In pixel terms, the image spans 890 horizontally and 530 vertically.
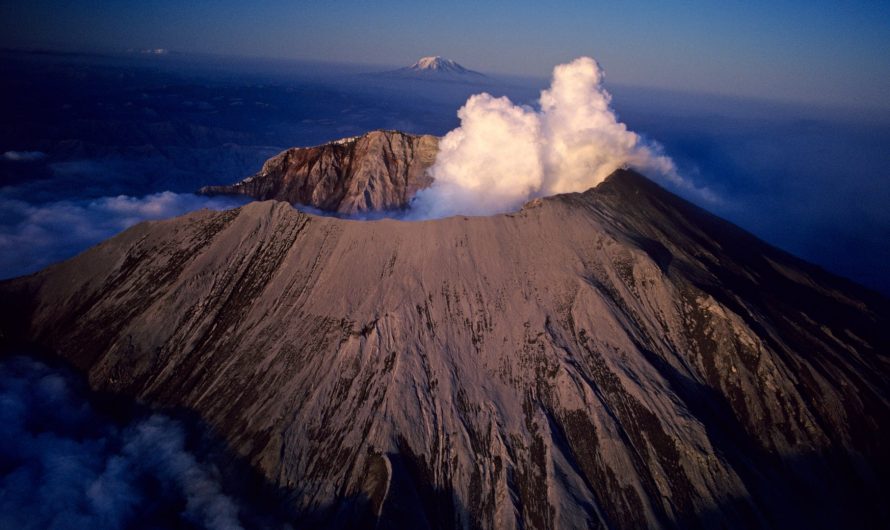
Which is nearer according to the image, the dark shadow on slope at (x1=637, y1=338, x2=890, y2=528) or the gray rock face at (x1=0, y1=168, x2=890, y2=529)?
the dark shadow on slope at (x1=637, y1=338, x2=890, y2=528)

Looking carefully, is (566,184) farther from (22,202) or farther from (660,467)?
(22,202)

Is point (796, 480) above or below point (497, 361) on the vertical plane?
below

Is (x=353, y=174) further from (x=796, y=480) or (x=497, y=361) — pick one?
(x=796, y=480)

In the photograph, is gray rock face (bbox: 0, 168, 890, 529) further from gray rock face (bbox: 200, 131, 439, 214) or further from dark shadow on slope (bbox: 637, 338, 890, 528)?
gray rock face (bbox: 200, 131, 439, 214)

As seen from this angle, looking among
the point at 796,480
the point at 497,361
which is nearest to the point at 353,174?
the point at 497,361

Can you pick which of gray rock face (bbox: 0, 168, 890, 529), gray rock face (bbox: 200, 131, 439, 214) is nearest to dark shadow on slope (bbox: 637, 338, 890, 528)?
gray rock face (bbox: 0, 168, 890, 529)
